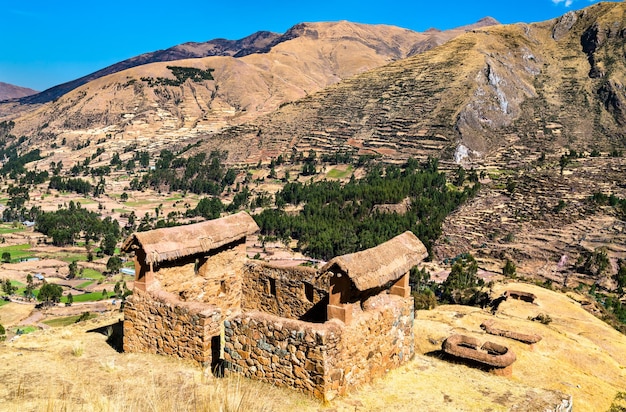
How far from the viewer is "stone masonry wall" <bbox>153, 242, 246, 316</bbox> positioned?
572 inches

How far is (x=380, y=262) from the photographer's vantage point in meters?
12.2

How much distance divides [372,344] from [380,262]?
2.02 metres

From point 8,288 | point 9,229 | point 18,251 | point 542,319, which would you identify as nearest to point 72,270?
point 8,288

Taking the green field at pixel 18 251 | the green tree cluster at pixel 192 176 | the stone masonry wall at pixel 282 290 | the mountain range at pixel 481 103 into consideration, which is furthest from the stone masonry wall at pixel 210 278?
the green tree cluster at pixel 192 176

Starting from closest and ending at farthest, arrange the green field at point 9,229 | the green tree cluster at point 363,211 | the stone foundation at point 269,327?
the stone foundation at point 269,327, the green tree cluster at point 363,211, the green field at point 9,229

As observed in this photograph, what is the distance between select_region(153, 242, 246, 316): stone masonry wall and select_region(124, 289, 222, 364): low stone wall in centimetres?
85

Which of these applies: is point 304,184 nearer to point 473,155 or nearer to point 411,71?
point 473,155

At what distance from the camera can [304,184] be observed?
437 feet

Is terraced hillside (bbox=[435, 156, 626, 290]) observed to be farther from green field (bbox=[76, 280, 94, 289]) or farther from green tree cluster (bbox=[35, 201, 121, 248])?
green tree cluster (bbox=[35, 201, 121, 248])

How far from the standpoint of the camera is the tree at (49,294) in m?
77.8

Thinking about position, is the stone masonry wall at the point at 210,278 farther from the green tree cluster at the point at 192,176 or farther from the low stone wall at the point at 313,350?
the green tree cluster at the point at 192,176

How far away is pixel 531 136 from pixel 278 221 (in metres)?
78.4

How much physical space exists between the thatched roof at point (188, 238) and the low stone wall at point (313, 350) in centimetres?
372

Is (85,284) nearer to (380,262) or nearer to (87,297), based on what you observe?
(87,297)
